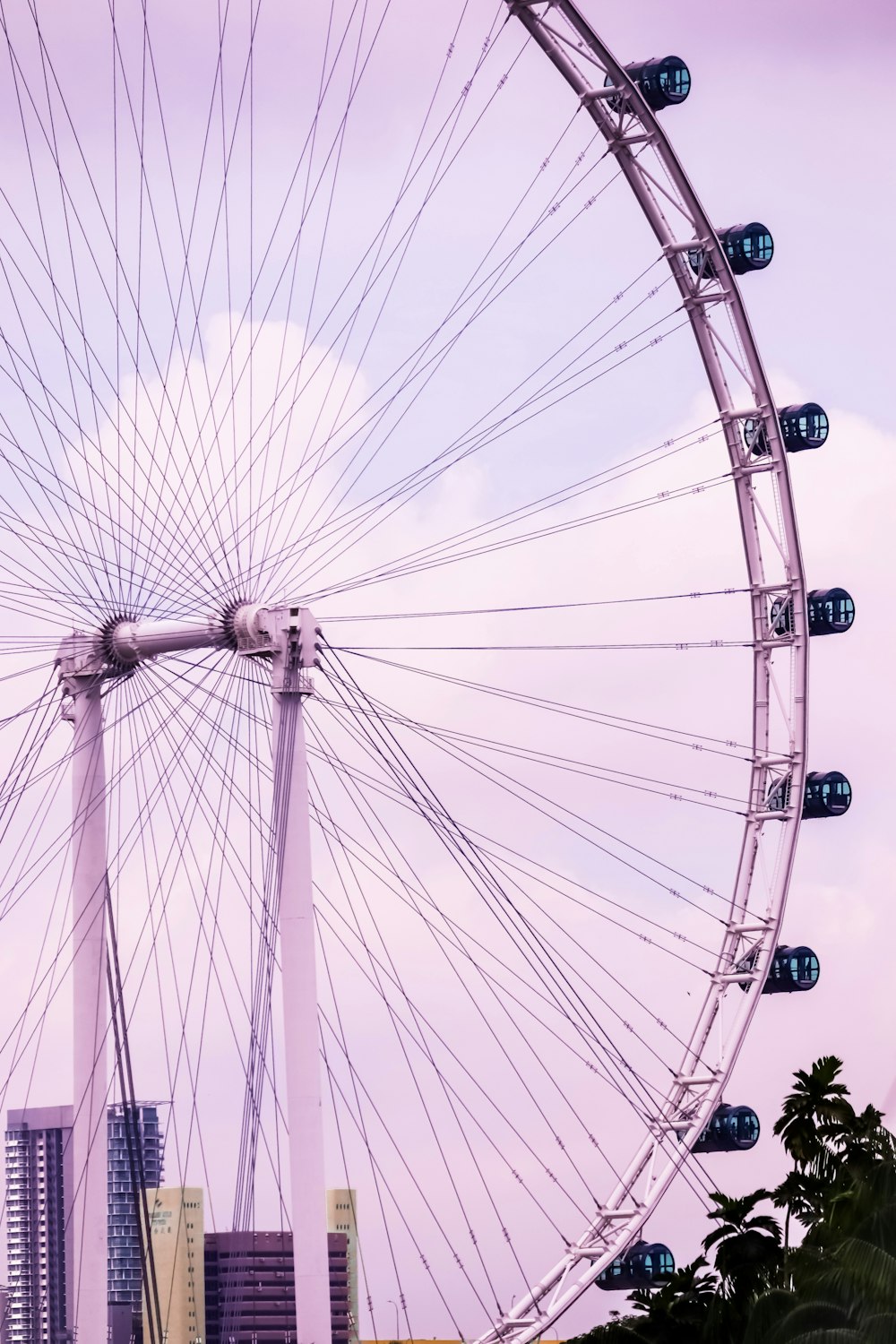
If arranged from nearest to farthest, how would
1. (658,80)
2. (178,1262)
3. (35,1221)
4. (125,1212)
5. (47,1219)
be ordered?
(658,80), (178,1262), (47,1219), (35,1221), (125,1212)

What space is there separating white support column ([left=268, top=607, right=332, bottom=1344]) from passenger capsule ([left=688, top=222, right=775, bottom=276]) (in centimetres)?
1072

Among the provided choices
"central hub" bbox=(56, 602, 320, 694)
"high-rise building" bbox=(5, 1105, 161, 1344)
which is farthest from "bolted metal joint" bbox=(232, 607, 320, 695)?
"high-rise building" bbox=(5, 1105, 161, 1344)

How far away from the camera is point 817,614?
132 ft

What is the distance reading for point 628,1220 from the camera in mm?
38625

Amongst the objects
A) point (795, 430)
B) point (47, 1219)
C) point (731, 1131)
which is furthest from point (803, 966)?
point (47, 1219)

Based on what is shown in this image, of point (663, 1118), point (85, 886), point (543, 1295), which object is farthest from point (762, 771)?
point (85, 886)

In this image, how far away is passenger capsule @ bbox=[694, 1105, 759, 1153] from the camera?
39250 mm

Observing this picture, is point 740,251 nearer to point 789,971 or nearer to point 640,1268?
point 789,971

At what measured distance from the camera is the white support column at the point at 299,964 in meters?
30.2

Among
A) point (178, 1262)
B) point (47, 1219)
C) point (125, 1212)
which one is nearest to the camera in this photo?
point (178, 1262)

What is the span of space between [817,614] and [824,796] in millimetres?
2658

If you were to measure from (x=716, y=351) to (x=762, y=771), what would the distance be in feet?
20.2

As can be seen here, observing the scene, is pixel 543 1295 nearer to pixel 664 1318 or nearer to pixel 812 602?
pixel 664 1318

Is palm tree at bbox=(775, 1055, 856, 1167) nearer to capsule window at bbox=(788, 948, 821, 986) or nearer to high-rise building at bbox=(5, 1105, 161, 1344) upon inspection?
capsule window at bbox=(788, 948, 821, 986)
